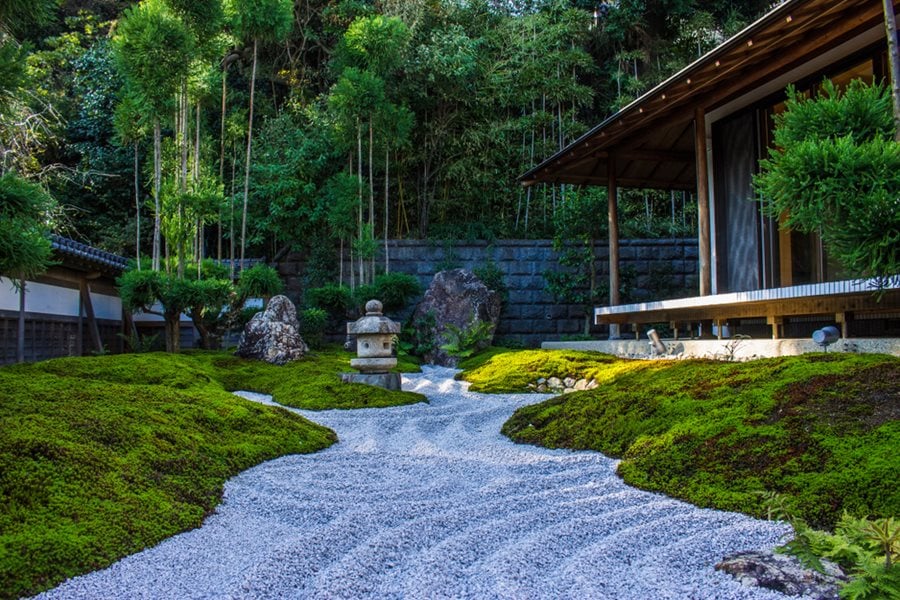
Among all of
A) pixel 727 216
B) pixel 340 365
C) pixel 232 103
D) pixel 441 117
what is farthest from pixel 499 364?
pixel 232 103

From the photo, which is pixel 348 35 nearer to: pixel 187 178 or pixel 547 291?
pixel 187 178

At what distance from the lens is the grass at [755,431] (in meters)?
2.61

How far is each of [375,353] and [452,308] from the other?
13.4 feet

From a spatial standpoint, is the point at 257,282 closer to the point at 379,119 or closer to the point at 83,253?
the point at 83,253

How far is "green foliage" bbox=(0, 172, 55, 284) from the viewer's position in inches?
138

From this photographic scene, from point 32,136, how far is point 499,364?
6.73 meters

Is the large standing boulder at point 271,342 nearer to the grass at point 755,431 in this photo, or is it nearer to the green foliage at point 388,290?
the green foliage at point 388,290

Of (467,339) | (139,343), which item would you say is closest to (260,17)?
(139,343)

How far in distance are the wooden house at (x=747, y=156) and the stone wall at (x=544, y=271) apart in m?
2.95

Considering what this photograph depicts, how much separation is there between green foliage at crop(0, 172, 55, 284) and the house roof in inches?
188

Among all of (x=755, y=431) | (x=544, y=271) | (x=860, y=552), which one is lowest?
(x=860, y=552)

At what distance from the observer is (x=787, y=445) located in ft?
9.77

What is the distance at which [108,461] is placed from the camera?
9.59 ft

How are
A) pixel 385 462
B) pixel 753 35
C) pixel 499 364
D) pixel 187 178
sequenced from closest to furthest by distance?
pixel 385 462 < pixel 753 35 < pixel 499 364 < pixel 187 178
